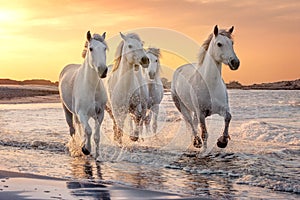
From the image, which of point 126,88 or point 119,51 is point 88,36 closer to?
point 119,51

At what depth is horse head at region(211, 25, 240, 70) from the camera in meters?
8.58

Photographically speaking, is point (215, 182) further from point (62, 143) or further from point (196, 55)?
point (62, 143)

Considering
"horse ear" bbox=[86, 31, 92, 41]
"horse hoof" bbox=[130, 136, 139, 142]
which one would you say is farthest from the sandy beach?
"horse hoof" bbox=[130, 136, 139, 142]

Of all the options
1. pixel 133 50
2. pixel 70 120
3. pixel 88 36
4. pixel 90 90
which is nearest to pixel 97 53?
pixel 88 36

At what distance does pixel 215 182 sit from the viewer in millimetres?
6781

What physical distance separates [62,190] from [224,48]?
4213mm

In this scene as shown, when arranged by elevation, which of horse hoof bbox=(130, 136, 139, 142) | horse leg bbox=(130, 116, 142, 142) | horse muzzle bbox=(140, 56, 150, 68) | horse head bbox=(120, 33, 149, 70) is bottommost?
horse hoof bbox=(130, 136, 139, 142)

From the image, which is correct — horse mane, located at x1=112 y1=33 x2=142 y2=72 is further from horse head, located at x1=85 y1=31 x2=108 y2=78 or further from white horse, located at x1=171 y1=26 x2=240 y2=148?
white horse, located at x1=171 y1=26 x2=240 y2=148

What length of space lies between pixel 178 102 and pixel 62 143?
2716 mm

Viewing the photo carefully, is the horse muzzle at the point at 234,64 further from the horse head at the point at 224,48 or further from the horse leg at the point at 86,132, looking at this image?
the horse leg at the point at 86,132

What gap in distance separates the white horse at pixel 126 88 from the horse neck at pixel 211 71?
125cm

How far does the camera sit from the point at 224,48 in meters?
8.87

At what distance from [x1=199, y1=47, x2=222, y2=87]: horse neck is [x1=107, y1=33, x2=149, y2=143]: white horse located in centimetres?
125

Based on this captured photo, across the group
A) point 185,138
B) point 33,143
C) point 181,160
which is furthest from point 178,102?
point 33,143
